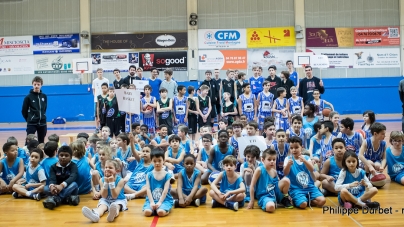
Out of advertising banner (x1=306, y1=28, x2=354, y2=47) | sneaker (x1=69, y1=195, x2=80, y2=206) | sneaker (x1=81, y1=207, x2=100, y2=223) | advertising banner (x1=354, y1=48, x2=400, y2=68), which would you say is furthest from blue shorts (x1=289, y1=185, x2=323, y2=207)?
advertising banner (x1=354, y1=48, x2=400, y2=68)

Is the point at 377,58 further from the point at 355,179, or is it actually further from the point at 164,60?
the point at 355,179

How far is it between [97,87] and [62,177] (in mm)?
5954

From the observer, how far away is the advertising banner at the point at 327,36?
61.4 ft

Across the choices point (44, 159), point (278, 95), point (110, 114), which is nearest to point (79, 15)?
point (110, 114)

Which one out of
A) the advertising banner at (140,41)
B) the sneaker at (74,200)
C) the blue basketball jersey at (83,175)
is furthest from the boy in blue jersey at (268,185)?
the advertising banner at (140,41)

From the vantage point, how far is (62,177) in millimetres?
6008

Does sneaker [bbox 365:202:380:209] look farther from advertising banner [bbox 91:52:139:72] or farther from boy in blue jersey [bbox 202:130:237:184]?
Answer: advertising banner [bbox 91:52:139:72]

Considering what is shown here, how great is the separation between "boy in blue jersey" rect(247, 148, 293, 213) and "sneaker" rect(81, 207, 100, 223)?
6.41ft

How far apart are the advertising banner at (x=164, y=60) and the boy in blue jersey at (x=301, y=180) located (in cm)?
1340

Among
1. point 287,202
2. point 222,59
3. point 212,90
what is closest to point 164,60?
point 222,59

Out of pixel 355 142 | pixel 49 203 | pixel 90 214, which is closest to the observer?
pixel 90 214

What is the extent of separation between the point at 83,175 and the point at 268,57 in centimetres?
1353

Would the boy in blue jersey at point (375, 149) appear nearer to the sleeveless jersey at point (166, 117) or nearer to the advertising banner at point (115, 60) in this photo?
the sleeveless jersey at point (166, 117)

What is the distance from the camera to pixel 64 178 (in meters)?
6.01
